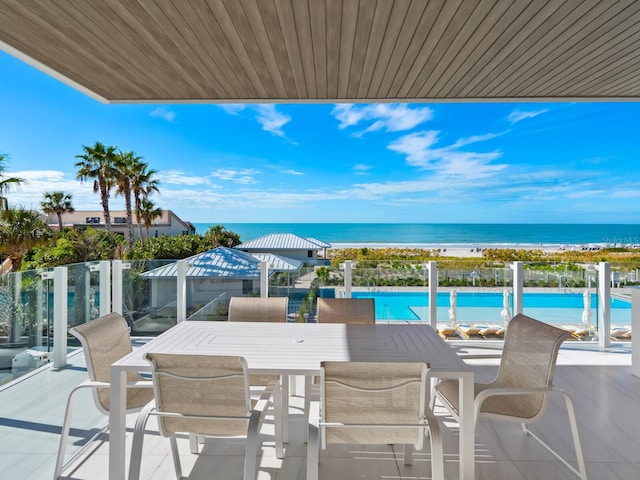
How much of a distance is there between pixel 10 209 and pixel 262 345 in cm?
1485

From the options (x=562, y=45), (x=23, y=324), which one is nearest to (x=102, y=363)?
(x=23, y=324)

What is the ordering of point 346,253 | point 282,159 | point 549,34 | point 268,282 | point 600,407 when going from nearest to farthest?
point 549,34
point 600,407
point 268,282
point 346,253
point 282,159

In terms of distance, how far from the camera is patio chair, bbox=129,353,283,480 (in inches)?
64.5

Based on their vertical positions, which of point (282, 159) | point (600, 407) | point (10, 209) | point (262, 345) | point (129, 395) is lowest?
point (600, 407)

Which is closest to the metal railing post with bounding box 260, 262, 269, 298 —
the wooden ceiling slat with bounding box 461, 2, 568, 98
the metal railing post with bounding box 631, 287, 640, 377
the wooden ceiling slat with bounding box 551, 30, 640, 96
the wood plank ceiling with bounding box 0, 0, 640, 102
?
the wood plank ceiling with bounding box 0, 0, 640, 102

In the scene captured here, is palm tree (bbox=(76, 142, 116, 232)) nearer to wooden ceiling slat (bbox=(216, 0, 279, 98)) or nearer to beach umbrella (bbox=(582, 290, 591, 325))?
wooden ceiling slat (bbox=(216, 0, 279, 98))

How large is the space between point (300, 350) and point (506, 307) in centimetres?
341

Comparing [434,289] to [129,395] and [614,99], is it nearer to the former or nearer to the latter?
[614,99]

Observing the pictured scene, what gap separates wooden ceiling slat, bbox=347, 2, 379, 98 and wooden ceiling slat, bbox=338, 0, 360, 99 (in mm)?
24

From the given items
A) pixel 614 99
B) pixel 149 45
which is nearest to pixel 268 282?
pixel 149 45

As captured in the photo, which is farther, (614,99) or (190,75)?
(614,99)

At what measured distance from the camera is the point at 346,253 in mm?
30141

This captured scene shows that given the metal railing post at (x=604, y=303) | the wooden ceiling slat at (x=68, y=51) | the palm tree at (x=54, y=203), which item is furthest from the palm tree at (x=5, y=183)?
the palm tree at (x=54, y=203)

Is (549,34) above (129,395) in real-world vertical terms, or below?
above
